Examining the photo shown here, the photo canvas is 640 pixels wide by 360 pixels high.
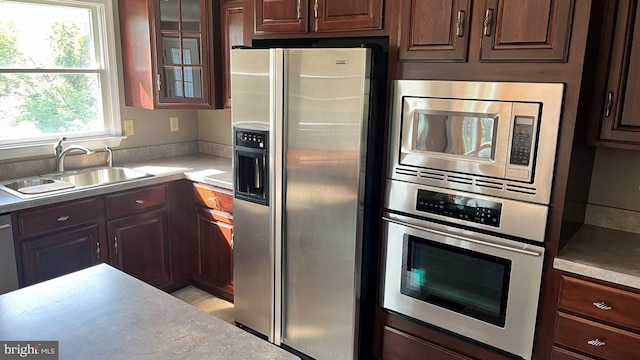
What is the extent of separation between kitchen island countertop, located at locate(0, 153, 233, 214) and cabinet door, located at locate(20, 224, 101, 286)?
0.69 ft

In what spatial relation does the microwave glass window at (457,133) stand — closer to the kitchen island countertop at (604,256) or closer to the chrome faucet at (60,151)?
the kitchen island countertop at (604,256)

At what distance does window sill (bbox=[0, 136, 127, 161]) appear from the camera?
285 centimetres

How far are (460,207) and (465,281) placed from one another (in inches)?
13.2

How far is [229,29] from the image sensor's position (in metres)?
3.06

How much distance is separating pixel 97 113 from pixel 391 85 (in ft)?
7.39

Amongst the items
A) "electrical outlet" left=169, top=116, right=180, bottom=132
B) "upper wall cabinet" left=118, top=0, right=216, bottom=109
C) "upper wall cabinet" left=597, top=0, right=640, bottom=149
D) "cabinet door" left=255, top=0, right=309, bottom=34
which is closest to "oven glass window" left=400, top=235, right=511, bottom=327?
"upper wall cabinet" left=597, top=0, right=640, bottom=149

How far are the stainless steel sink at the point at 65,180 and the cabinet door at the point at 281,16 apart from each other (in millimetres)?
1274

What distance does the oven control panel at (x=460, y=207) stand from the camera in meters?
1.92

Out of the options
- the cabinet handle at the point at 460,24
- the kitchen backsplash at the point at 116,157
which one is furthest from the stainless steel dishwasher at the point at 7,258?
the cabinet handle at the point at 460,24

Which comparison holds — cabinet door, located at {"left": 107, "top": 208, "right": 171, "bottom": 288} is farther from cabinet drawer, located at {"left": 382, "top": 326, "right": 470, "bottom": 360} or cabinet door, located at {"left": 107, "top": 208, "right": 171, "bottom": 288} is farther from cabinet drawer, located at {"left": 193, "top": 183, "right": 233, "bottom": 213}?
cabinet drawer, located at {"left": 382, "top": 326, "right": 470, "bottom": 360}

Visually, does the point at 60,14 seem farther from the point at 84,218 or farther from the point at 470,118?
the point at 470,118

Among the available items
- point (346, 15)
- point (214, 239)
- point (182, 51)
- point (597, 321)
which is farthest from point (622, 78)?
→ point (182, 51)

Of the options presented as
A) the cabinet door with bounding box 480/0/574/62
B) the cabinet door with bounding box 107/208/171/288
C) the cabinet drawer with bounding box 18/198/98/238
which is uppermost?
the cabinet door with bounding box 480/0/574/62

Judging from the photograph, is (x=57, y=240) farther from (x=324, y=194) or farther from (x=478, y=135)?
(x=478, y=135)
